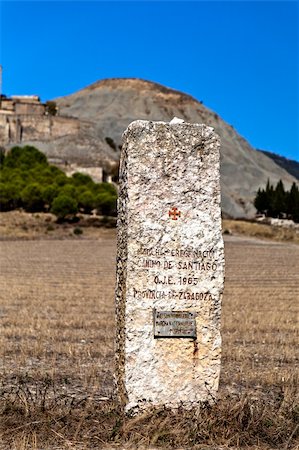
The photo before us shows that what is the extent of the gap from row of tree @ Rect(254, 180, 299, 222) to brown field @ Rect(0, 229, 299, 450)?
270ft

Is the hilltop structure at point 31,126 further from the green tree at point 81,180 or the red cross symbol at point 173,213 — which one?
the red cross symbol at point 173,213

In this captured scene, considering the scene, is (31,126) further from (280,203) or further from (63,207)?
(63,207)

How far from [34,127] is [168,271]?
13388 cm

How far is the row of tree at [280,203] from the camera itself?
105m

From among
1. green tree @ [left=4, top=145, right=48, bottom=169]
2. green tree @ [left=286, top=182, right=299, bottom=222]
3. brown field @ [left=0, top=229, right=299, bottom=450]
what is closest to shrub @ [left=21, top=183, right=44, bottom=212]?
green tree @ [left=4, top=145, right=48, bottom=169]

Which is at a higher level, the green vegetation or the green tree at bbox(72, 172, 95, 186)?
the green tree at bbox(72, 172, 95, 186)

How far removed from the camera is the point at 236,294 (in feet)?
76.3

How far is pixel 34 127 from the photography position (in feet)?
452

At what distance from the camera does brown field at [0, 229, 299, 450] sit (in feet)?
22.3

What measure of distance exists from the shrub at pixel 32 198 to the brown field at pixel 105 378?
54264mm

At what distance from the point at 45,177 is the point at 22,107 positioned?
191 ft

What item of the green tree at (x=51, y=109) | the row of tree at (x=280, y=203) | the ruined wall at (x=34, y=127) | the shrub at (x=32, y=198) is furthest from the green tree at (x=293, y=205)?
the green tree at (x=51, y=109)

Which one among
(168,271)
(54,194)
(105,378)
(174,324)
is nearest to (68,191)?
(54,194)

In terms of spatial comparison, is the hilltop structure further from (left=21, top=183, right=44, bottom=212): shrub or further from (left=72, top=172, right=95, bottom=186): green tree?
(left=21, top=183, right=44, bottom=212): shrub
